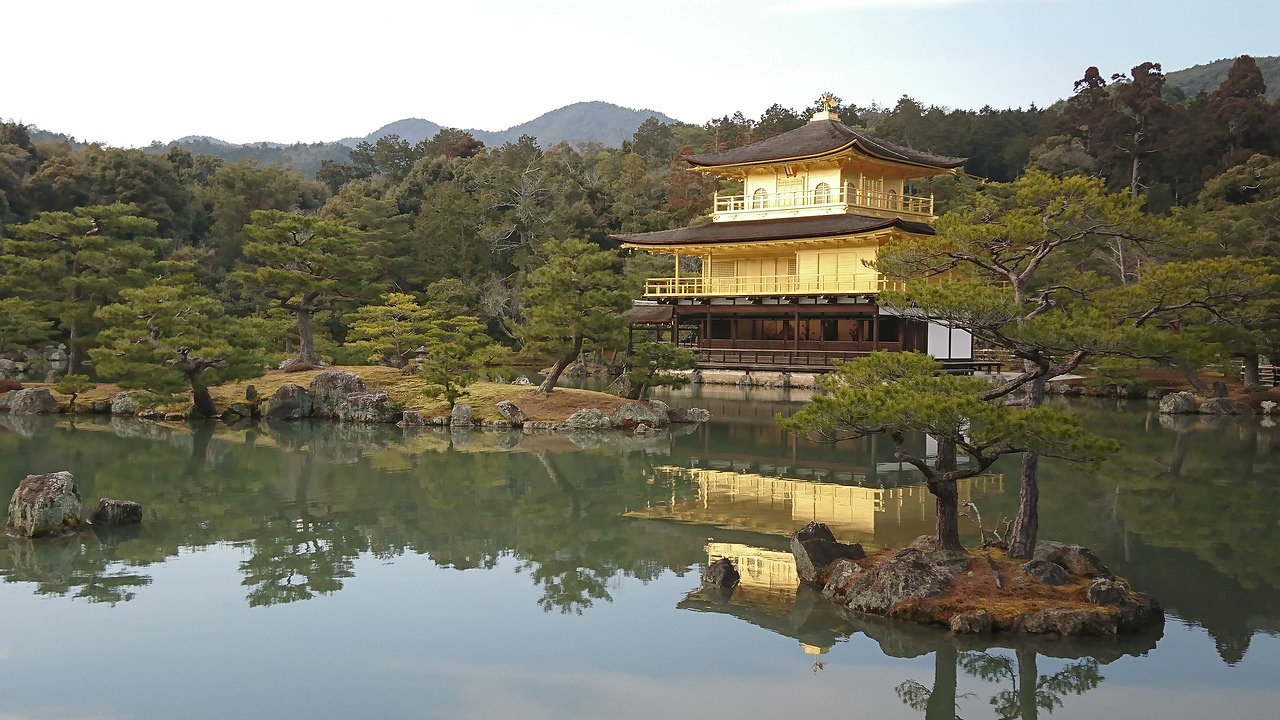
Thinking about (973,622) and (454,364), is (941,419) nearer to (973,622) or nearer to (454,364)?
(973,622)

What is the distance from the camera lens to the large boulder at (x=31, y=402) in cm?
2389

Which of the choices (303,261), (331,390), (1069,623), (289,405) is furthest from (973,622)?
(303,261)

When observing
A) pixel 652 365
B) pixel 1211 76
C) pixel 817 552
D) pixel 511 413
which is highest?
pixel 1211 76

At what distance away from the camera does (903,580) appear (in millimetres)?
9227

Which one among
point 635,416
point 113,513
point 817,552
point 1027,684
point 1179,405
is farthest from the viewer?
point 1179,405

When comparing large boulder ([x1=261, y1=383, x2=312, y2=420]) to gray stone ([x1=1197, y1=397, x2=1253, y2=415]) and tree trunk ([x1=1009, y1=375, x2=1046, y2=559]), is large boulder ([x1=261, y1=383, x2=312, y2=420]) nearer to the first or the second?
tree trunk ([x1=1009, y1=375, x2=1046, y2=559])

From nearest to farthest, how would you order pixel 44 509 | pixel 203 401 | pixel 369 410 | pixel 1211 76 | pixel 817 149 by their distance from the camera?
pixel 44 509, pixel 203 401, pixel 369 410, pixel 817 149, pixel 1211 76

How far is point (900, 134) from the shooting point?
6353cm

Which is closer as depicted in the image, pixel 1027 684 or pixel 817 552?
pixel 1027 684

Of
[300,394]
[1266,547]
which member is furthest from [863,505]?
[300,394]

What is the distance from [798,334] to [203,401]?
16.3m

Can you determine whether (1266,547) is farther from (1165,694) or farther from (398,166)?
(398,166)

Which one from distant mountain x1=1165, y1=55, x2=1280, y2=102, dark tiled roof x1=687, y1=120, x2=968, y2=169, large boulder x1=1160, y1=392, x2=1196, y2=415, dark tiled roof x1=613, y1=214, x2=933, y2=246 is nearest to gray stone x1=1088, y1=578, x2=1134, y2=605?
dark tiled roof x1=613, y1=214, x2=933, y2=246

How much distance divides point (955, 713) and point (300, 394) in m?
19.6
